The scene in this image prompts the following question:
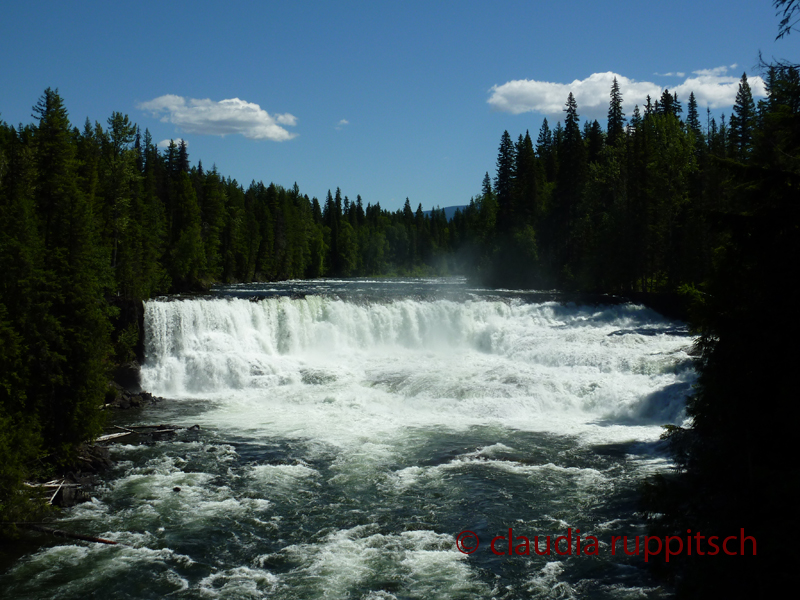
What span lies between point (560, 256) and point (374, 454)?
44.8m

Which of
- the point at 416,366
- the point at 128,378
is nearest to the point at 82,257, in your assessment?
the point at 128,378

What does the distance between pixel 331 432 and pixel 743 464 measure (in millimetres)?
14368

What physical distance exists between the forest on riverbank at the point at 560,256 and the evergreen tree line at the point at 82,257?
6 cm

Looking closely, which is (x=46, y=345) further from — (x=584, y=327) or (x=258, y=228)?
(x=258, y=228)

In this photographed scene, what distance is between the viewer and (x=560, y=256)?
58094 mm

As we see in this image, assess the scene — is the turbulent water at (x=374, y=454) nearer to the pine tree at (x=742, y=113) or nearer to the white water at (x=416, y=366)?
the white water at (x=416, y=366)

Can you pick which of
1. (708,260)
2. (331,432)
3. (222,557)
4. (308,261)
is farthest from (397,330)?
(308,261)

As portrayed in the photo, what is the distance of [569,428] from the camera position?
2023cm

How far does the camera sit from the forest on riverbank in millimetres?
6703

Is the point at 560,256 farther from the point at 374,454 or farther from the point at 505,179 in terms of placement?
the point at 374,454

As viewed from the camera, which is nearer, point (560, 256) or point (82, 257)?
point (82, 257)
